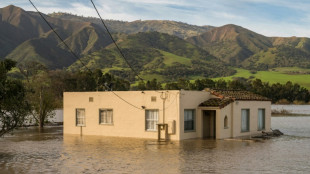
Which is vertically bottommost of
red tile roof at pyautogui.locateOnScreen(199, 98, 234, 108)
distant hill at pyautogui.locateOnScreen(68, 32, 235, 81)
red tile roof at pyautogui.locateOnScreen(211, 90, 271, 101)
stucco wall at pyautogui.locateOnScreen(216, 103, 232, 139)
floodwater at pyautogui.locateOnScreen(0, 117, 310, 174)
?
floodwater at pyautogui.locateOnScreen(0, 117, 310, 174)

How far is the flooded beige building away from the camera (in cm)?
2633

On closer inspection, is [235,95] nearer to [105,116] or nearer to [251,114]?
[251,114]

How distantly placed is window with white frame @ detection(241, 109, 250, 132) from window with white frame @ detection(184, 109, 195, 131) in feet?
12.9

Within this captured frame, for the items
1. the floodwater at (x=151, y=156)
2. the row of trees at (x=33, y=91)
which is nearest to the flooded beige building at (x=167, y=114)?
the floodwater at (x=151, y=156)

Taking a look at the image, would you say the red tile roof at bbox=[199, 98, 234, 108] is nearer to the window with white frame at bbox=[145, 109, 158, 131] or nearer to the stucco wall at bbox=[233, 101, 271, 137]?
the stucco wall at bbox=[233, 101, 271, 137]

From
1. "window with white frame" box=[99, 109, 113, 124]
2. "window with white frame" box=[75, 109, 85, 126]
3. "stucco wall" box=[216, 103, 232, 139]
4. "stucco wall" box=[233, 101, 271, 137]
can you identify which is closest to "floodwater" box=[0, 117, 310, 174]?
"stucco wall" box=[216, 103, 232, 139]

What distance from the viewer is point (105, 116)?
2947 centimetres

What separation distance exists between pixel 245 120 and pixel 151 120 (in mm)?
6650

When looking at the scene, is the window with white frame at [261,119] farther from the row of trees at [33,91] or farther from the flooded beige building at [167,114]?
the row of trees at [33,91]

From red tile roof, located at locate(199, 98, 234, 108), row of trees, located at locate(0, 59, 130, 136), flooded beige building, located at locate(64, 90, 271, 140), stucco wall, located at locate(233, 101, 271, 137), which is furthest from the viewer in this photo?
stucco wall, located at locate(233, 101, 271, 137)

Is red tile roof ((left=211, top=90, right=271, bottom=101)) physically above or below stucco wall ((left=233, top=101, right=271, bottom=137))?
above

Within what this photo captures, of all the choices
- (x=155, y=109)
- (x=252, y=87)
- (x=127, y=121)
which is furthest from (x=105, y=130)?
(x=252, y=87)

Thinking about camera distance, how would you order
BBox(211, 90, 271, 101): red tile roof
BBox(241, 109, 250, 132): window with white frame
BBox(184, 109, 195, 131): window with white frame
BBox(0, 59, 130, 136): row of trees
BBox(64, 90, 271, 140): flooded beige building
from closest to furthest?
BBox(0, 59, 130, 136): row of trees
BBox(64, 90, 271, 140): flooded beige building
BBox(184, 109, 195, 131): window with white frame
BBox(211, 90, 271, 101): red tile roof
BBox(241, 109, 250, 132): window with white frame

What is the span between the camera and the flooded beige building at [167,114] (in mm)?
26328
